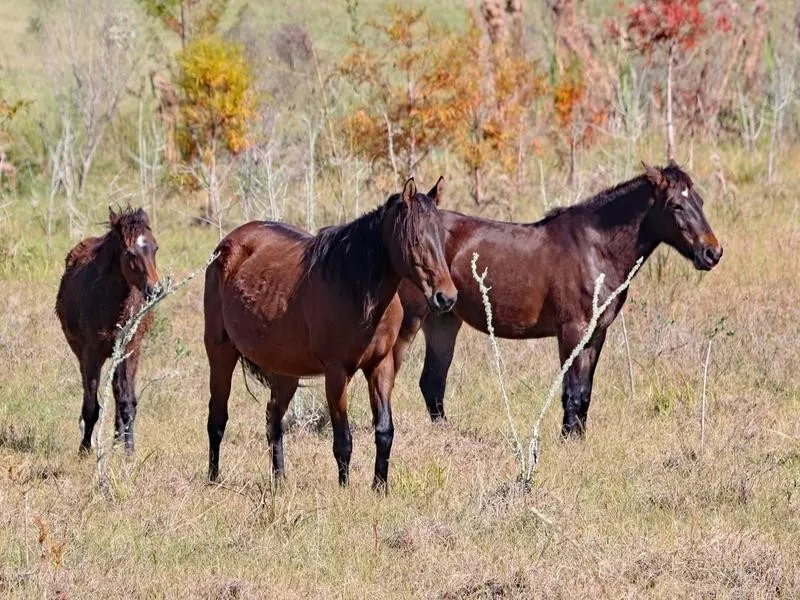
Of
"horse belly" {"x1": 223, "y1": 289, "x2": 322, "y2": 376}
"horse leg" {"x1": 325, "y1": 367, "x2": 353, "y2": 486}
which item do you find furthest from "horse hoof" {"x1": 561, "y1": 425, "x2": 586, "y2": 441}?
"horse belly" {"x1": 223, "y1": 289, "x2": 322, "y2": 376}

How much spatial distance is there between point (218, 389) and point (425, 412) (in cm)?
245

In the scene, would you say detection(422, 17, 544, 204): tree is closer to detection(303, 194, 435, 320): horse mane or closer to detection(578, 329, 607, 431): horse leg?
detection(578, 329, 607, 431): horse leg

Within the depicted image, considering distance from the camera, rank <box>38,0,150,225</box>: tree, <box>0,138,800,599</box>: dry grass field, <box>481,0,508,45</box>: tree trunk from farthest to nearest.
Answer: <box>481,0,508,45</box>: tree trunk
<box>38,0,150,225</box>: tree
<box>0,138,800,599</box>: dry grass field

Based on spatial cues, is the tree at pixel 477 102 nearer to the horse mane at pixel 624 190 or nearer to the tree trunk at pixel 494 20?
the tree trunk at pixel 494 20

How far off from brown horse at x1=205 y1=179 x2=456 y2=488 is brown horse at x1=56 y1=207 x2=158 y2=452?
0.69m

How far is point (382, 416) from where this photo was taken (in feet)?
26.1

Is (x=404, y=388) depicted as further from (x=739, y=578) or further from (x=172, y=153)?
(x=172, y=153)

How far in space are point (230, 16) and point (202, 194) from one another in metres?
19.3

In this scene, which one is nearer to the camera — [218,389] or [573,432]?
[218,389]

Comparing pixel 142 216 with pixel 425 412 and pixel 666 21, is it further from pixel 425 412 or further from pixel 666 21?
pixel 666 21

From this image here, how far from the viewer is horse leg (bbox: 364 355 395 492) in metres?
7.92

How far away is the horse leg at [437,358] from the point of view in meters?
10.9

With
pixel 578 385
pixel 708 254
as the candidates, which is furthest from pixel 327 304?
pixel 708 254

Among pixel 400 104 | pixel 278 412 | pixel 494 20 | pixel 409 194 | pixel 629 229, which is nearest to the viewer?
pixel 409 194
